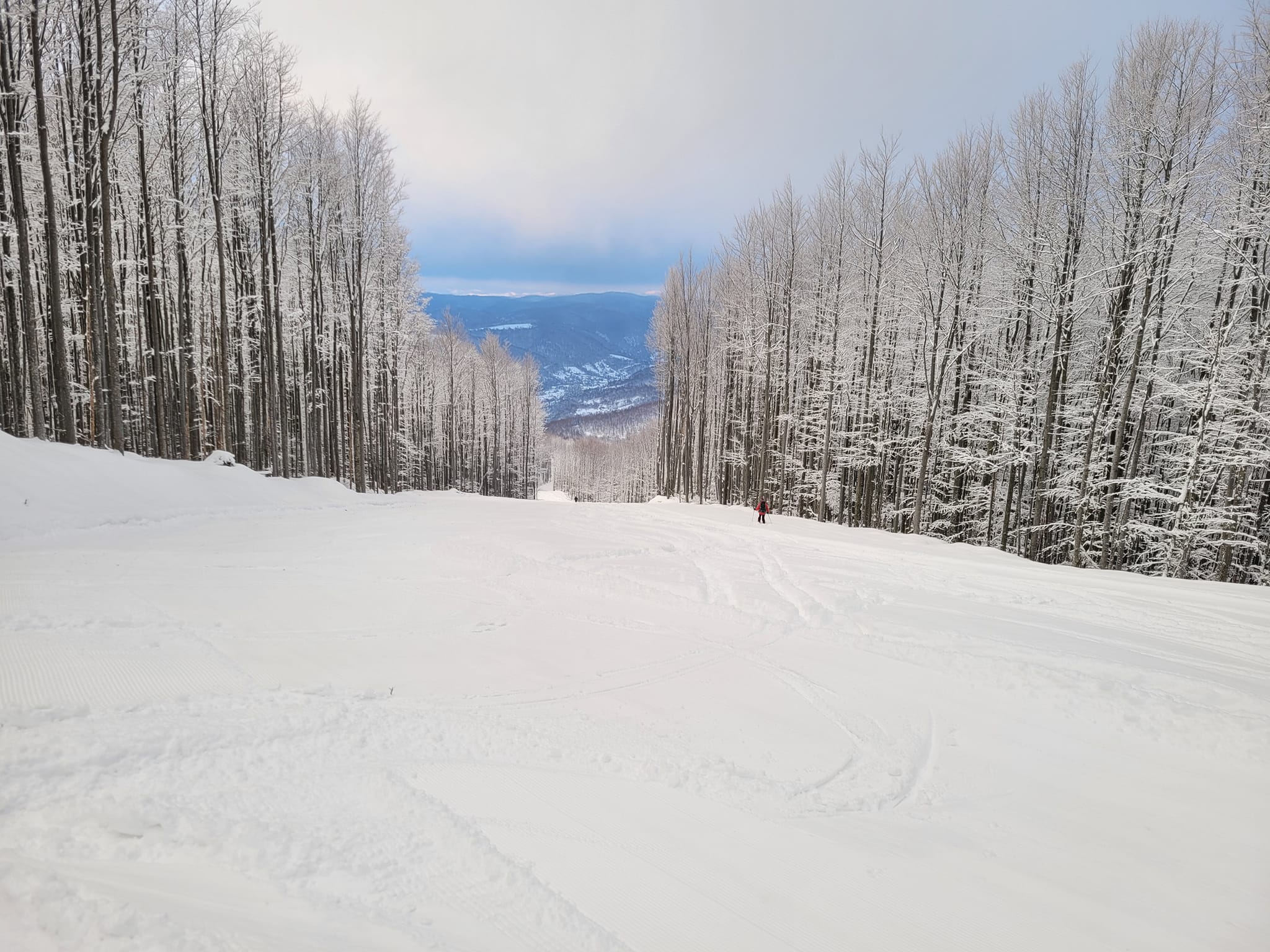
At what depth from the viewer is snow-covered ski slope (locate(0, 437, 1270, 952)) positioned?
79.1 inches

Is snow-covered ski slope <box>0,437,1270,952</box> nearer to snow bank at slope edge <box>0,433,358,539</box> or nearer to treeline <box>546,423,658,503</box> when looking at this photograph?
snow bank at slope edge <box>0,433,358,539</box>

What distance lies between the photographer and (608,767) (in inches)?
120

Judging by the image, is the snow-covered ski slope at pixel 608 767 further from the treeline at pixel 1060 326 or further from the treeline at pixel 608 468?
the treeline at pixel 608 468

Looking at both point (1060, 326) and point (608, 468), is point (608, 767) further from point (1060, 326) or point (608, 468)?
point (608, 468)

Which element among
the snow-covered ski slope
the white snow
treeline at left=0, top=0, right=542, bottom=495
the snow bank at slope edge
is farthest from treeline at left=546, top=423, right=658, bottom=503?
the snow-covered ski slope

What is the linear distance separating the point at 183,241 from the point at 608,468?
193 feet

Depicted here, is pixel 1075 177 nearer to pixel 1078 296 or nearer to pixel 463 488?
pixel 1078 296

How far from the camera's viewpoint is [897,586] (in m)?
7.41

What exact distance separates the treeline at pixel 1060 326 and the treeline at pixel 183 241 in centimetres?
1657

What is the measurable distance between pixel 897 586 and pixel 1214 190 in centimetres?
1286

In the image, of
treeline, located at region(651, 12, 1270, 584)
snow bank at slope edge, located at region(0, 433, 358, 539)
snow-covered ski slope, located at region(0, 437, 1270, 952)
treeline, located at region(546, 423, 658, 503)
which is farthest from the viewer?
treeline, located at region(546, 423, 658, 503)

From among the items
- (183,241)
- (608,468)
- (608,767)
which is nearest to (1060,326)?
(608,767)

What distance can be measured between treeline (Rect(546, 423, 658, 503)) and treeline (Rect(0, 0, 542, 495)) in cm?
3384

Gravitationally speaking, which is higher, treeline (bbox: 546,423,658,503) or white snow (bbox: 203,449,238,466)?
white snow (bbox: 203,449,238,466)
